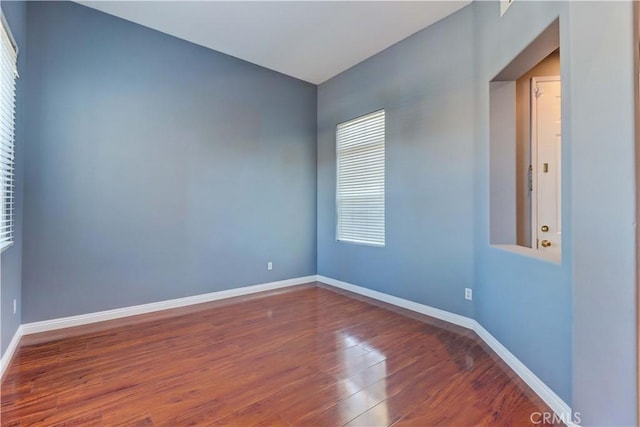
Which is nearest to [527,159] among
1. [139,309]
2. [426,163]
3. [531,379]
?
[426,163]

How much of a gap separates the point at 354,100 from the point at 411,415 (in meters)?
3.78

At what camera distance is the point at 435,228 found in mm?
3268

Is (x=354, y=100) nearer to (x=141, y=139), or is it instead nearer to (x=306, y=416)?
(x=141, y=139)

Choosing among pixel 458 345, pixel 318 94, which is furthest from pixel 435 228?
pixel 318 94

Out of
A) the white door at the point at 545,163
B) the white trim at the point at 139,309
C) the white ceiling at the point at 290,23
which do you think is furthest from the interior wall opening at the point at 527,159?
the white trim at the point at 139,309

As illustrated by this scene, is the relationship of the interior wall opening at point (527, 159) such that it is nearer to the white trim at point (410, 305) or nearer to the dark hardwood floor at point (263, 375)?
the white trim at point (410, 305)

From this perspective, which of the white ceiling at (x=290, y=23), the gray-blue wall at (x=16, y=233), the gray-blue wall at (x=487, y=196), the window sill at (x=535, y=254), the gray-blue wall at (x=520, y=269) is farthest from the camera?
the white ceiling at (x=290, y=23)

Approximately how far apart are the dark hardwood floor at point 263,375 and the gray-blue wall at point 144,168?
565 mm

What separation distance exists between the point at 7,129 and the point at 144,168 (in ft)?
3.88

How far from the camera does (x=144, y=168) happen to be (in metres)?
3.39

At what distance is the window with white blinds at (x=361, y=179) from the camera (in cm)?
398

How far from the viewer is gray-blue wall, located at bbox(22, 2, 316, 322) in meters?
2.88

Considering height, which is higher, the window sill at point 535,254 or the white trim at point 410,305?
the window sill at point 535,254

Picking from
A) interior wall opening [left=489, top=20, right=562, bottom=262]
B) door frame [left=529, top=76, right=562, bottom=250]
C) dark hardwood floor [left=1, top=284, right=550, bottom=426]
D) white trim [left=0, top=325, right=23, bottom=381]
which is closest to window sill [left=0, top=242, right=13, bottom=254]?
white trim [left=0, top=325, right=23, bottom=381]
